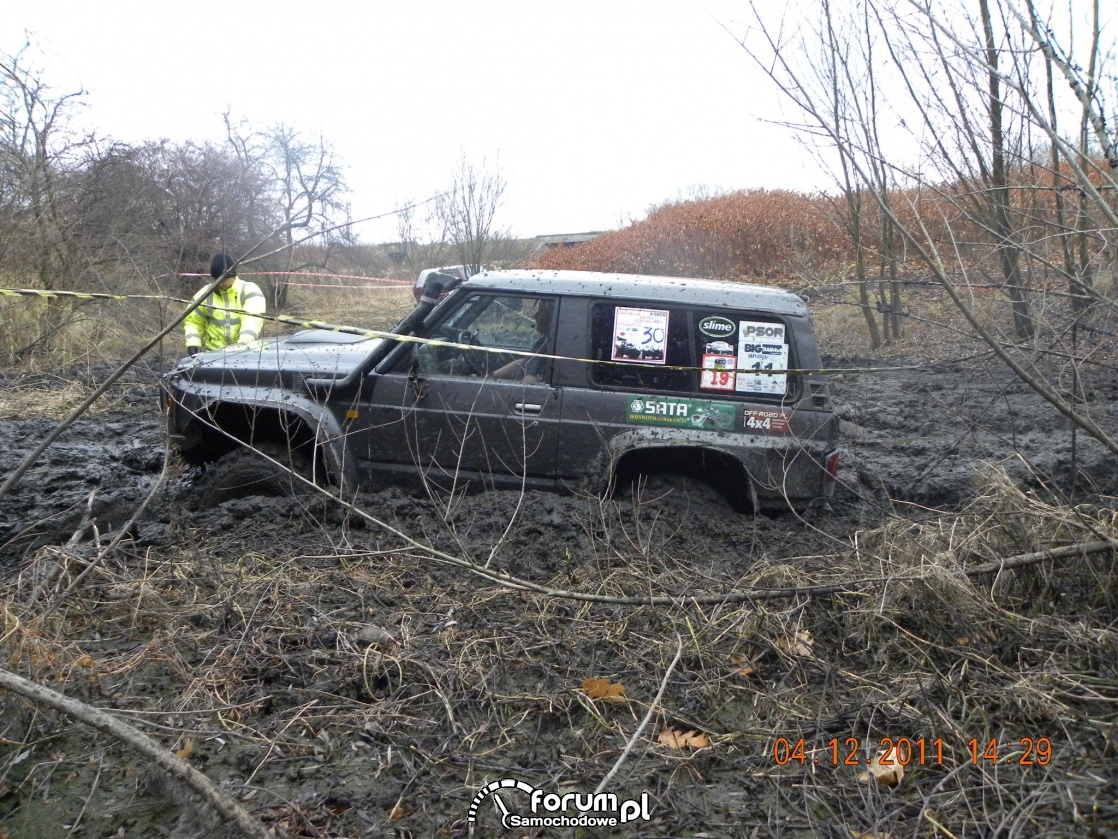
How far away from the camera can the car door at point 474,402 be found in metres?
4.69

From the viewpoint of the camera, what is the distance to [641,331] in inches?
183

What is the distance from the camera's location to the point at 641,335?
183 inches

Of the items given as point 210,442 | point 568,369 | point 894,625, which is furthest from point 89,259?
point 894,625

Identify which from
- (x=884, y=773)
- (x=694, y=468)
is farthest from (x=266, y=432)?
(x=884, y=773)

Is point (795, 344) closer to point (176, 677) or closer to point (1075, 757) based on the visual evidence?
point (1075, 757)

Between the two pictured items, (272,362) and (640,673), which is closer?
(640,673)

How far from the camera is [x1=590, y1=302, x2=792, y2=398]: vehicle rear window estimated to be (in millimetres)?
4605

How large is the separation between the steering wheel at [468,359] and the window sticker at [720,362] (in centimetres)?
125

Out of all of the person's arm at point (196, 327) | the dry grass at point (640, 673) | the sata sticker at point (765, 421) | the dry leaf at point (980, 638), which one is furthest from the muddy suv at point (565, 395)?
the person's arm at point (196, 327)

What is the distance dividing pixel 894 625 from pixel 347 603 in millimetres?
2308

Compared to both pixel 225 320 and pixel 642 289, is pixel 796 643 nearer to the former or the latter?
pixel 642 289

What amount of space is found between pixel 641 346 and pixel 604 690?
213 centimetres

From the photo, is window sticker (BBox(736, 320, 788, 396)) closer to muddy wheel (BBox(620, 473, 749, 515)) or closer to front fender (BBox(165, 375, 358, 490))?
muddy wheel (BBox(620, 473, 749, 515))
